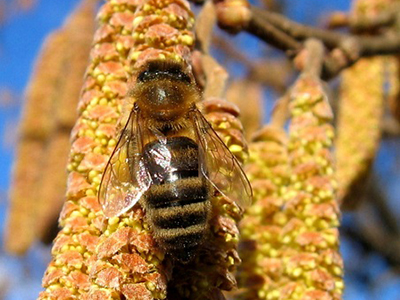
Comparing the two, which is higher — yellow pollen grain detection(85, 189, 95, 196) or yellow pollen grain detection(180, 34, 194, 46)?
yellow pollen grain detection(180, 34, 194, 46)

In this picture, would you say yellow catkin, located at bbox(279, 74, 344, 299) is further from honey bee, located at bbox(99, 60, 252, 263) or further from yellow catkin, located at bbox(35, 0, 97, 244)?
yellow catkin, located at bbox(35, 0, 97, 244)

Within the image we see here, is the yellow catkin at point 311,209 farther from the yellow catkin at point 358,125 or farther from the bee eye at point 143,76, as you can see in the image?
the yellow catkin at point 358,125

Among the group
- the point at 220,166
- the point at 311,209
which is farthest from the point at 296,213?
the point at 220,166

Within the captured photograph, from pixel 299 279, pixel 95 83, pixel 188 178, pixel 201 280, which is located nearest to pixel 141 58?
pixel 95 83

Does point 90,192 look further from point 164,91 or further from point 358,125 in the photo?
point 358,125

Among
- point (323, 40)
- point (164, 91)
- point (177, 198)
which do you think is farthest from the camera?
point (323, 40)

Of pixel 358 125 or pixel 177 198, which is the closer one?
pixel 177 198

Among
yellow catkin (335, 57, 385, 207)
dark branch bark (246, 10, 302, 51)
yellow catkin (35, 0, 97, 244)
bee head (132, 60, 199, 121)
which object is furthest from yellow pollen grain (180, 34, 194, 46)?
yellow catkin (335, 57, 385, 207)

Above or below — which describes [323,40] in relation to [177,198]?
above
